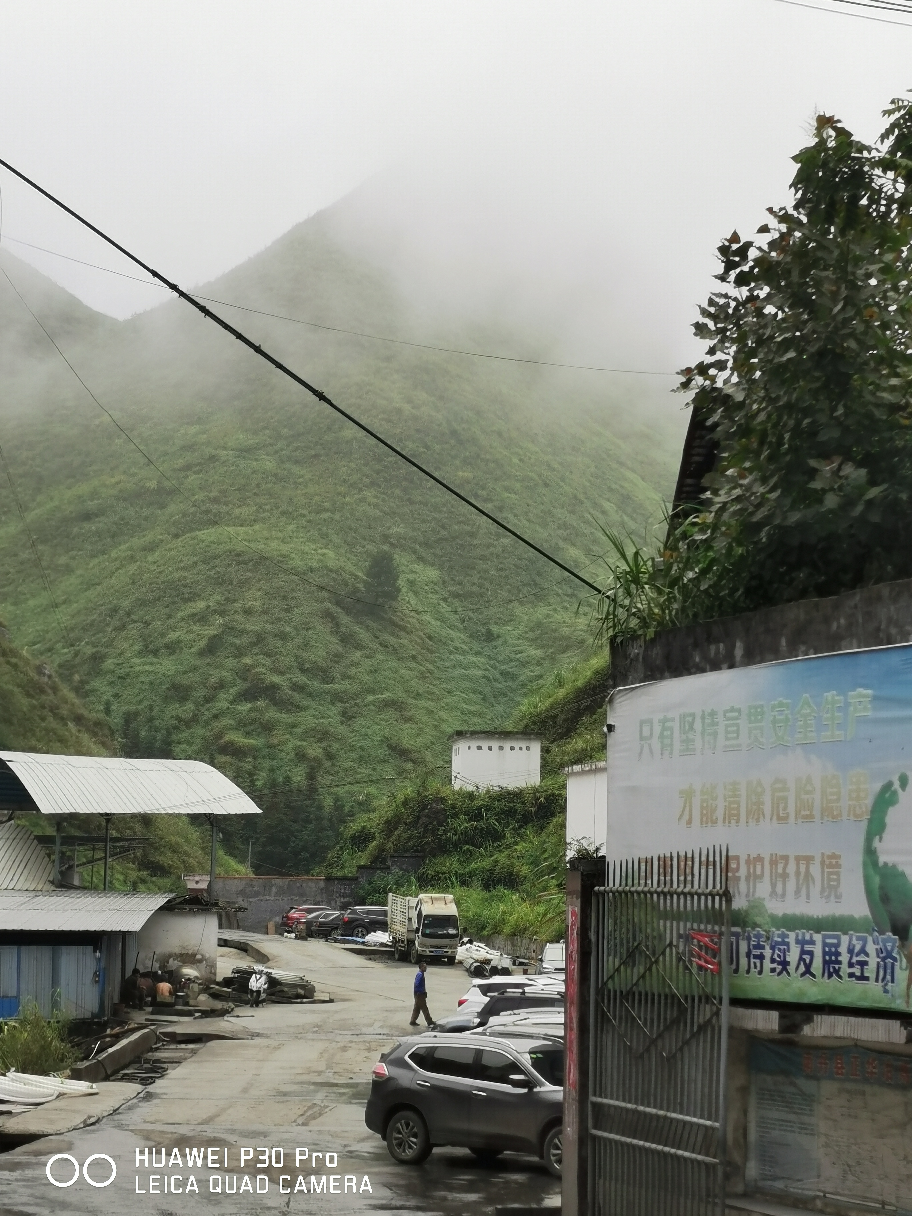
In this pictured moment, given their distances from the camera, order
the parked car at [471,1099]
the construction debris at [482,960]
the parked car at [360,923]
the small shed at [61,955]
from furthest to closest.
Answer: the parked car at [360,923] → the construction debris at [482,960] → the small shed at [61,955] → the parked car at [471,1099]

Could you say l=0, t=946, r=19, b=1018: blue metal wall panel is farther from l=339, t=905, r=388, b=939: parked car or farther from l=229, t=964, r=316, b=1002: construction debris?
l=339, t=905, r=388, b=939: parked car

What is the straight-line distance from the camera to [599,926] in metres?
11.2

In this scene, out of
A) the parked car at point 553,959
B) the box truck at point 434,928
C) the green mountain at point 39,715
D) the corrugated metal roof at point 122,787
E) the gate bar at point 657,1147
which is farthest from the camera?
the green mountain at point 39,715

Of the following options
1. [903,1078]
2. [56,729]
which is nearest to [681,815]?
[903,1078]

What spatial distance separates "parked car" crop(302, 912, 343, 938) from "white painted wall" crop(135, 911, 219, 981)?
25420mm

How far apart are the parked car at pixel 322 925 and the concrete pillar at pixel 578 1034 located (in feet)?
173

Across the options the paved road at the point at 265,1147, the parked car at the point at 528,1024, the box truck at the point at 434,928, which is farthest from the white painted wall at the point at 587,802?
the parked car at the point at 528,1024

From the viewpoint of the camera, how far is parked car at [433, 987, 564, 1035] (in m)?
24.0

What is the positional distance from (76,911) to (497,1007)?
12.7m

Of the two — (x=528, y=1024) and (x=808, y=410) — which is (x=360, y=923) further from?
(x=808, y=410)

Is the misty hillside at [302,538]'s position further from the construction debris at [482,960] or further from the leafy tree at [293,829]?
the construction debris at [482,960]

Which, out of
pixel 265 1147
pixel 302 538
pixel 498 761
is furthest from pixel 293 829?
pixel 265 1147

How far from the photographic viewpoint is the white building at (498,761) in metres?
65.6

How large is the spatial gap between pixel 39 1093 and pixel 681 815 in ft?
48.1
